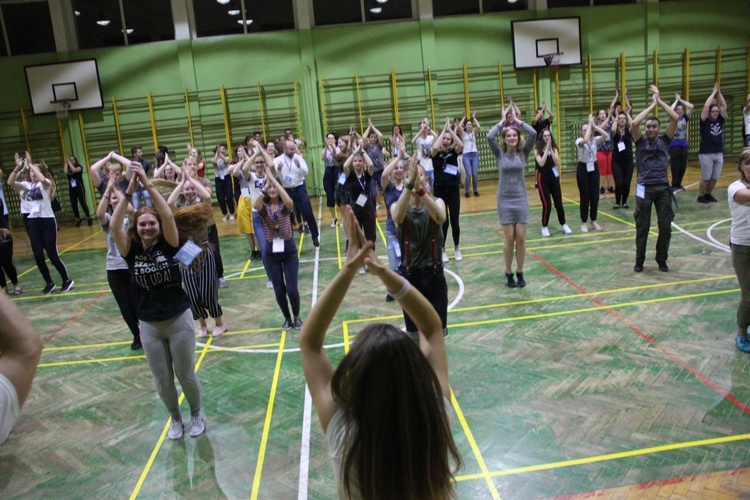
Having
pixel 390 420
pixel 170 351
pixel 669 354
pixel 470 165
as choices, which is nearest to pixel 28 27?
pixel 470 165

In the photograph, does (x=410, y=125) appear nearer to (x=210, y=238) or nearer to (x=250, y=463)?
(x=210, y=238)

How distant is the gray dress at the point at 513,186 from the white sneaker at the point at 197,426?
4604 millimetres

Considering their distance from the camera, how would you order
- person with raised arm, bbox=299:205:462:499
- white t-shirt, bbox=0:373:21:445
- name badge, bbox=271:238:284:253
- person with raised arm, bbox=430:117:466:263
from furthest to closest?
person with raised arm, bbox=430:117:466:263, name badge, bbox=271:238:284:253, person with raised arm, bbox=299:205:462:499, white t-shirt, bbox=0:373:21:445

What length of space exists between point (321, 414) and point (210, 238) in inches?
280

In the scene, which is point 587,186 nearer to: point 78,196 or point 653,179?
point 653,179

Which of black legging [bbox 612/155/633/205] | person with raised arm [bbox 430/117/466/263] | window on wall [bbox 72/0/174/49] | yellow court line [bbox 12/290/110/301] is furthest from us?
window on wall [bbox 72/0/174/49]

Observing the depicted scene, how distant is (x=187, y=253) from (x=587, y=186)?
8131mm

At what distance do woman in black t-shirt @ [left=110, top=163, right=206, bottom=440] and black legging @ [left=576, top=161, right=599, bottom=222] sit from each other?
7923 millimetres

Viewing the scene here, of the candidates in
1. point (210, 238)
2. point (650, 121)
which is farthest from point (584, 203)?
point (210, 238)

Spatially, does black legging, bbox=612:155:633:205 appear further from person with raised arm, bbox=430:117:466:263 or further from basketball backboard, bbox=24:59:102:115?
basketball backboard, bbox=24:59:102:115

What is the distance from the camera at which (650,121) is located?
7895 millimetres

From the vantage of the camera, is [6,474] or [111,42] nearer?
[6,474]

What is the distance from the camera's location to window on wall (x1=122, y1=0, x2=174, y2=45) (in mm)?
18219

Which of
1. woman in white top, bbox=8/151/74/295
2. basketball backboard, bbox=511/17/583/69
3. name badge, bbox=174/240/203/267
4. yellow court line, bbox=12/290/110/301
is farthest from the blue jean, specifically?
name badge, bbox=174/240/203/267
